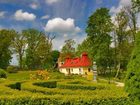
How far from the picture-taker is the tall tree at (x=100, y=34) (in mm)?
72000

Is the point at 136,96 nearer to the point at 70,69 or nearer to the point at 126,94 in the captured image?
the point at 126,94

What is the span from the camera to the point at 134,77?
17.0 meters

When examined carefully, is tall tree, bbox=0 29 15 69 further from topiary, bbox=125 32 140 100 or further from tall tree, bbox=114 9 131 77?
topiary, bbox=125 32 140 100

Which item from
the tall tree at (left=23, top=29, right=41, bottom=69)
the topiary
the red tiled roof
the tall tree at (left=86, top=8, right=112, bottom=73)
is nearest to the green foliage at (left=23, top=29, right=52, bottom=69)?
the tall tree at (left=23, top=29, right=41, bottom=69)

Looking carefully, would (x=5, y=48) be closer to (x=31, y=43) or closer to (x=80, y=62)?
(x=31, y=43)

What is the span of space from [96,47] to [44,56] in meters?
30.3

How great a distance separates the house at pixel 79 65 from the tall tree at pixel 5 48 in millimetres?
17266

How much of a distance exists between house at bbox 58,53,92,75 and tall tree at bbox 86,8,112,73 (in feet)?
35.9

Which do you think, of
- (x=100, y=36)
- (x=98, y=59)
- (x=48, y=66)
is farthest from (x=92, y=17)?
(x=48, y=66)

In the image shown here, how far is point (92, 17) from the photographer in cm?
7625

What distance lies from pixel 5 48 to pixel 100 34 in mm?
32148

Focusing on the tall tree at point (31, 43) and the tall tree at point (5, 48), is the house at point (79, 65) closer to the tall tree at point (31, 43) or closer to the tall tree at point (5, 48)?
the tall tree at point (31, 43)

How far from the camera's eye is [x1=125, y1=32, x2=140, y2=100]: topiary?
661 inches

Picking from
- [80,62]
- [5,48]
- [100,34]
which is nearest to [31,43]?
[5,48]
